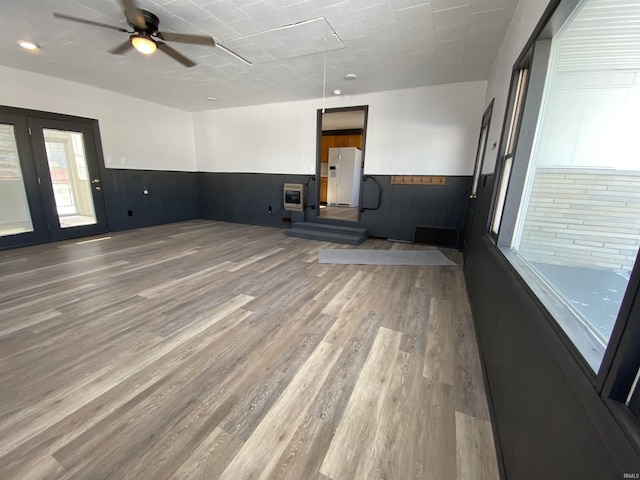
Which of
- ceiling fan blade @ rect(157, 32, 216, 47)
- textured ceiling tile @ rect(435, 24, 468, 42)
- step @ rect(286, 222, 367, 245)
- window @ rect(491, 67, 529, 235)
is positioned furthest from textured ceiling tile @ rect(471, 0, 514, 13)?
step @ rect(286, 222, 367, 245)

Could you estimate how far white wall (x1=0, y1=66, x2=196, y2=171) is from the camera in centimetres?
414

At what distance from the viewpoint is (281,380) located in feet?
5.36

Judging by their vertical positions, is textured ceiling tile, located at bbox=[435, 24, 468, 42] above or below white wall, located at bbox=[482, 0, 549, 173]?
above

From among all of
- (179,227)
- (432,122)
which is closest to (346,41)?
(432,122)

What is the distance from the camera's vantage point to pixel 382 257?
4176mm

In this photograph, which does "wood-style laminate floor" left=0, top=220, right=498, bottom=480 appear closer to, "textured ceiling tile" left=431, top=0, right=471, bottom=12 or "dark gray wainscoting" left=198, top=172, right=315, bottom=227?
"textured ceiling tile" left=431, top=0, right=471, bottom=12

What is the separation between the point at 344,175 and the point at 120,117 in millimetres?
6128

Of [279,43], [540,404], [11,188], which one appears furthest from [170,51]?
[540,404]

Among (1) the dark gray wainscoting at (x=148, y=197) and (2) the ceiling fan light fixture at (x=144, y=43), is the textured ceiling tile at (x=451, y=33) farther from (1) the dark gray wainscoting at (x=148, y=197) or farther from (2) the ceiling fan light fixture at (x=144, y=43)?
(1) the dark gray wainscoting at (x=148, y=197)

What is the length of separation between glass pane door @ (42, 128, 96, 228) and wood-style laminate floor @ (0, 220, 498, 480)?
202cm

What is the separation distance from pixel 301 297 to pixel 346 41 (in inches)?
122

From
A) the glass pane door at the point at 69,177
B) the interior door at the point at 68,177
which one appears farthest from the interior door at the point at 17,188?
the glass pane door at the point at 69,177

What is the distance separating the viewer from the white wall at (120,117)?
414 cm

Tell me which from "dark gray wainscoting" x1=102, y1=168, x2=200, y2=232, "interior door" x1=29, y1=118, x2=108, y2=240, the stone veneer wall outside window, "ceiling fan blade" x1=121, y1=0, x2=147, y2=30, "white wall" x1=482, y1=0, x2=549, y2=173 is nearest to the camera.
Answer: the stone veneer wall outside window
